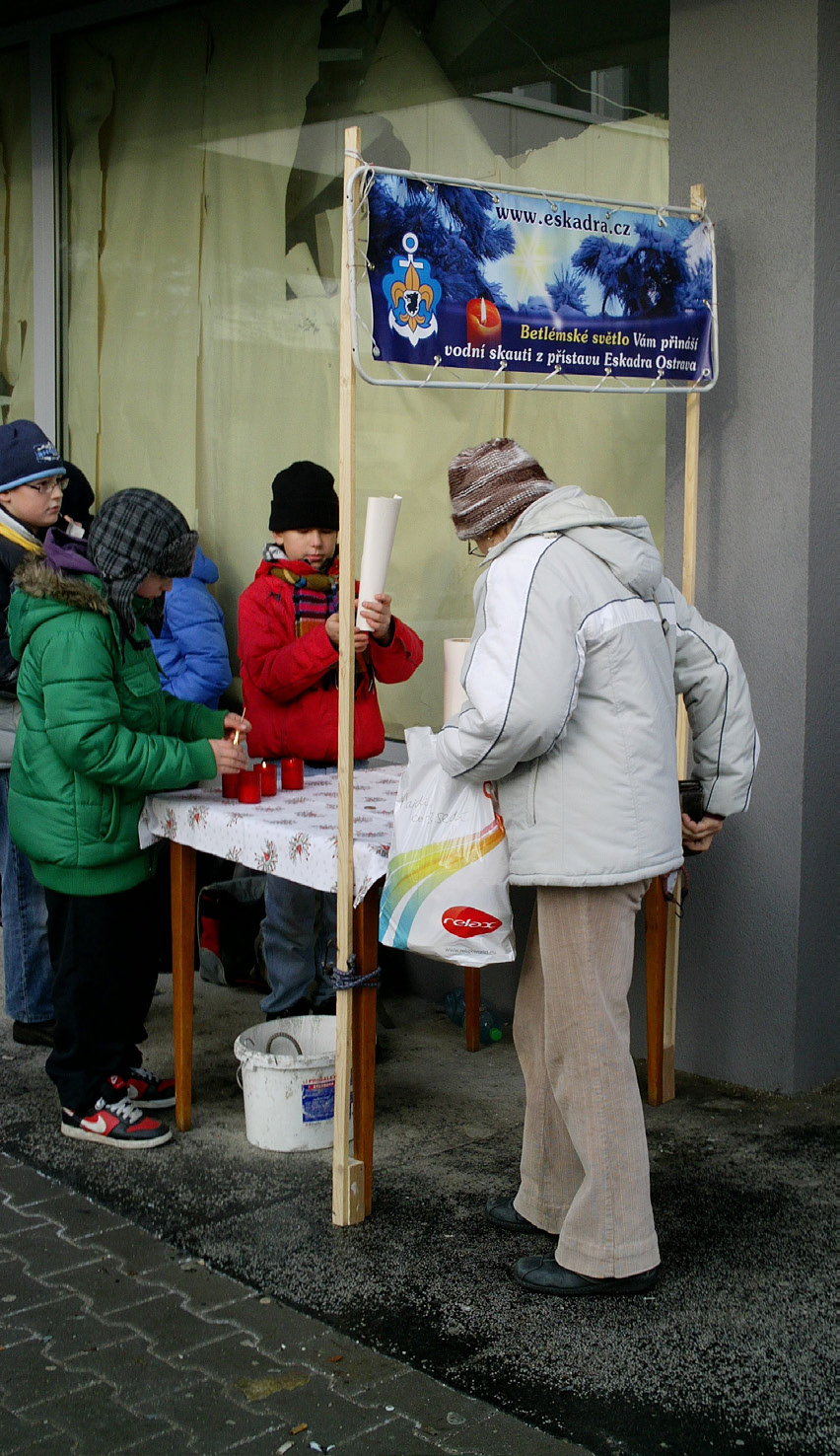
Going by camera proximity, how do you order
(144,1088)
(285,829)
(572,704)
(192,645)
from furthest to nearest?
1. (192,645)
2. (144,1088)
3. (285,829)
4. (572,704)

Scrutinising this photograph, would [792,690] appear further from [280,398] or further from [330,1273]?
[280,398]

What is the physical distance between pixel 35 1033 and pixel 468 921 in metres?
2.24

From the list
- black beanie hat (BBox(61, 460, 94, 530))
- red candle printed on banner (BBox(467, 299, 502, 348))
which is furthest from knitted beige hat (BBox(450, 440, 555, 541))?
black beanie hat (BBox(61, 460, 94, 530))

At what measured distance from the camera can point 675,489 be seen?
445 cm

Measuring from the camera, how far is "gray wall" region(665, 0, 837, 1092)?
4105mm

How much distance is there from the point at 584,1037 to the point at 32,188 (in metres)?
5.71

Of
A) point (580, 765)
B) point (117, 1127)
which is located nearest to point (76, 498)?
point (117, 1127)

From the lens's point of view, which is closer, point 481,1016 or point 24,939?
point 24,939

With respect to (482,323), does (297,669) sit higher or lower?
lower

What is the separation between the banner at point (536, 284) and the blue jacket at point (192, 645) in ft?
7.73

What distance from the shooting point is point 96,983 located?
13.0ft

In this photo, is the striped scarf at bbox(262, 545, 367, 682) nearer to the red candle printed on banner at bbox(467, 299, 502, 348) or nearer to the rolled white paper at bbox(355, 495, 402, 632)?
the rolled white paper at bbox(355, 495, 402, 632)

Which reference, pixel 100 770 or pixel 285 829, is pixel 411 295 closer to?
pixel 285 829

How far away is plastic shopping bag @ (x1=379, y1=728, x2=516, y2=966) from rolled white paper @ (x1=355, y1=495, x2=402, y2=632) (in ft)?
1.68
